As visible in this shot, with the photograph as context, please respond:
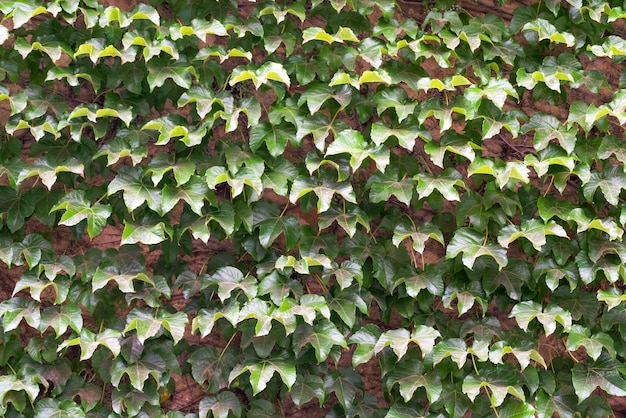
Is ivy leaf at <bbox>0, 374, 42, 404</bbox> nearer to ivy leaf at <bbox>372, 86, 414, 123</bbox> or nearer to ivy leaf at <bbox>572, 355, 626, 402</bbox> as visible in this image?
ivy leaf at <bbox>372, 86, 414, 123</bbox>

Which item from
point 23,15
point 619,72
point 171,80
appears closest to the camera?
point 23,15

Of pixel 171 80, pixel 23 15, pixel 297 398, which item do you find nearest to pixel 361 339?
pixel 297 398

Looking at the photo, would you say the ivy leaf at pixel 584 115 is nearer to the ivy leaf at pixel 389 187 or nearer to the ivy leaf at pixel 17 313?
the ivy leaf at pixel 389 187

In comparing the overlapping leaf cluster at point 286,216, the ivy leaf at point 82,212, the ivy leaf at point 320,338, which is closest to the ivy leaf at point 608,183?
the overlapping leaf cluster at point 286,216

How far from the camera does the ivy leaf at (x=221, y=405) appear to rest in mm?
2314

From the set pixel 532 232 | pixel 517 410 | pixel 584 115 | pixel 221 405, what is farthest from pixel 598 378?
pixel 221 405

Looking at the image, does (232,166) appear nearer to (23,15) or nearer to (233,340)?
(233,340)

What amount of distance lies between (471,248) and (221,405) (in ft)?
2.96

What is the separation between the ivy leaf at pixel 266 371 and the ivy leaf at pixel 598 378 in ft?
2.91

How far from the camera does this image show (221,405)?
2.33m

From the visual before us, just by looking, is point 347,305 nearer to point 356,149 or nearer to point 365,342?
point 365,342

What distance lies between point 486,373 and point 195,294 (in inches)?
37.3

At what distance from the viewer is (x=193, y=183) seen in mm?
2260

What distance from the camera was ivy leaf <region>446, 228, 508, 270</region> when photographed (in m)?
2.31
